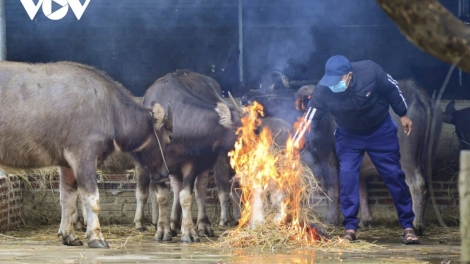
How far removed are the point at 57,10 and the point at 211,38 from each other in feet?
7.73

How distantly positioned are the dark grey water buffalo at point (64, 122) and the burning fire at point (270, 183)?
1420mm

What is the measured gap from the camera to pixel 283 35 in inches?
554

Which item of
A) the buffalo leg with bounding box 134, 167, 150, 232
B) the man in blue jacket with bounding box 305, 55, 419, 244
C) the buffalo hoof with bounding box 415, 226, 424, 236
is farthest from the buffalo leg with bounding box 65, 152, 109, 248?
the buffalo hoof with bounding box 415, 226, 424, 236

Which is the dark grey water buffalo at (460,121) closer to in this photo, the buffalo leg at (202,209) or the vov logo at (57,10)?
the buffalo leg at (202,209)

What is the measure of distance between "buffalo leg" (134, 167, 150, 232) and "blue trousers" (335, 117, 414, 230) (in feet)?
9.77

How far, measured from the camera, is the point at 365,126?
1012 cm

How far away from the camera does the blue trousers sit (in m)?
10.1

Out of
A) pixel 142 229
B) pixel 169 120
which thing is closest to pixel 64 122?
pixel 169 120

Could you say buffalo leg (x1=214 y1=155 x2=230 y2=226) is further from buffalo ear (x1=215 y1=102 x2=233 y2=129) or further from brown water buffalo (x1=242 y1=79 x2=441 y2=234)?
buffalo ear (x1=215 y1=102 x2=233 y2=129)

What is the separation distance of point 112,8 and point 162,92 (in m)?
3.26

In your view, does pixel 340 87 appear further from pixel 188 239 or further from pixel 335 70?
pixel 188 239

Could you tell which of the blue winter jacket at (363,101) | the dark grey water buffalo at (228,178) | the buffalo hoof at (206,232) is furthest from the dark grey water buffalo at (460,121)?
the buffalo hoof at (206,232)

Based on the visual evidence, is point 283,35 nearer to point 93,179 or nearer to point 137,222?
point 137,222

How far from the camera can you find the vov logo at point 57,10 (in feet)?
44.4
